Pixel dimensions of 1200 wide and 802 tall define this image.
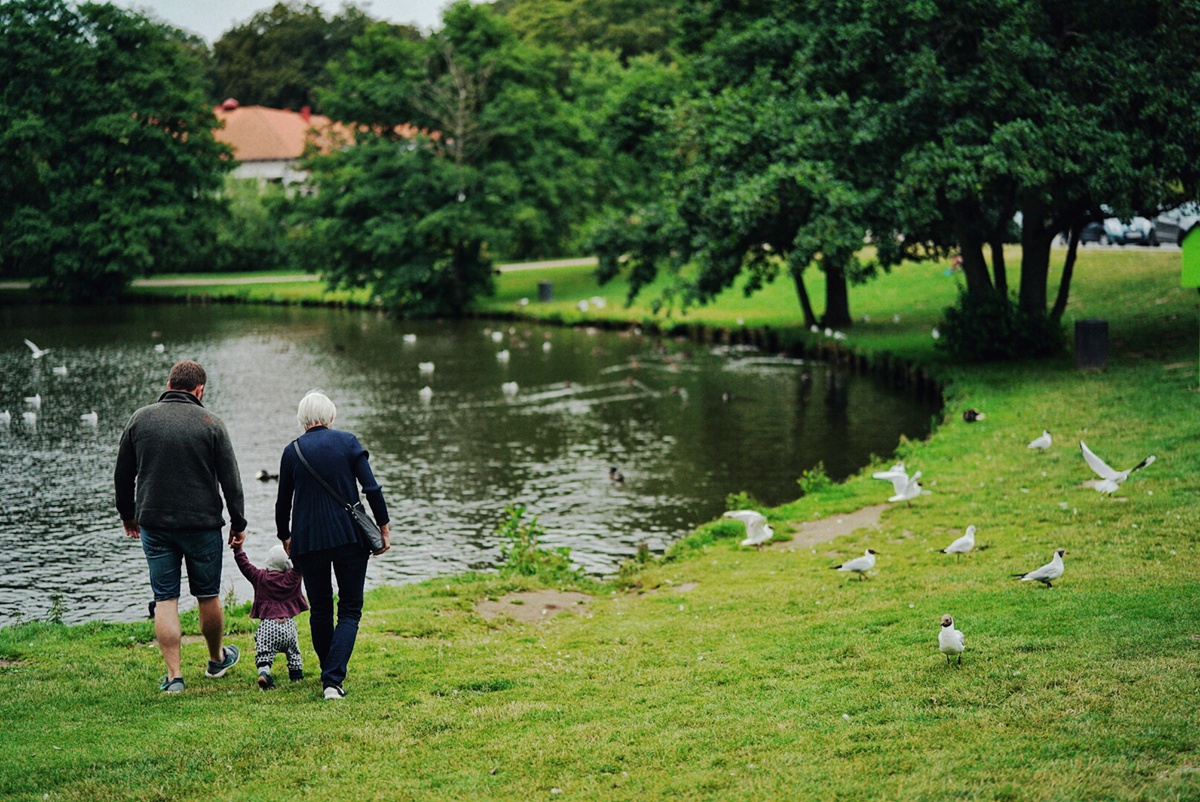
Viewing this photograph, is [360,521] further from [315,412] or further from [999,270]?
[999,270]

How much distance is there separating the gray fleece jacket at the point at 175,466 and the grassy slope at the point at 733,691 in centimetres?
146

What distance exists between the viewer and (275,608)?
968 cm

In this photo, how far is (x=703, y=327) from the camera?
45.3m

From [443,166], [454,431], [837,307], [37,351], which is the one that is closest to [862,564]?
[454,431]

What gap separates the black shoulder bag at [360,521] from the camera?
9.09 m

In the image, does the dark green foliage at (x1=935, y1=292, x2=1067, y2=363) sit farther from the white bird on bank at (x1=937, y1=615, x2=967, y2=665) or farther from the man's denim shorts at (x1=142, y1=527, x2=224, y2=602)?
the man's denim shorts at (x1=142, y1=527, x2=224, y2=602)

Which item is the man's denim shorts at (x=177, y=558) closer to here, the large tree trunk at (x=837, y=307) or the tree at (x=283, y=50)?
the large tree trunk at (x=837, y=307)

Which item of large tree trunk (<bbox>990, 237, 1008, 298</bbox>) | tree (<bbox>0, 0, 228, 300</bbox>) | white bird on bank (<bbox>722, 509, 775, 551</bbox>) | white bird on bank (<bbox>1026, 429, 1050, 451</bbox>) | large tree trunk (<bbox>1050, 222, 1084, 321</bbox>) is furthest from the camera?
tree (<bbox>0, 0, 228, 300</bbox>)

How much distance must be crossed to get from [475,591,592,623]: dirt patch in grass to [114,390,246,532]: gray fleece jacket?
491 cm

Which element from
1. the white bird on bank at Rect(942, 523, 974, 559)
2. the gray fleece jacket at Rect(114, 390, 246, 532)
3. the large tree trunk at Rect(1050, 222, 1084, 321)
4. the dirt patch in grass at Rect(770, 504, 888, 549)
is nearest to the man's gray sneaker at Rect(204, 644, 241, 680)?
the gray fleece jacket at Rect(114, 390, 246, 532)

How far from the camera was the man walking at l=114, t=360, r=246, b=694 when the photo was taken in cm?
932

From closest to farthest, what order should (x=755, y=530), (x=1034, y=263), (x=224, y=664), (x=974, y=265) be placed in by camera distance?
(x=224, y=664) → (x=755, y=530) → (x=1034, y=263) → (x=974, y=265)

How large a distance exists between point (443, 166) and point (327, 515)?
50266 mm

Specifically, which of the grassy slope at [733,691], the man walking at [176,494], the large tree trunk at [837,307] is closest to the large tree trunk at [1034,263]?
the large tree trunk at [837,307]
